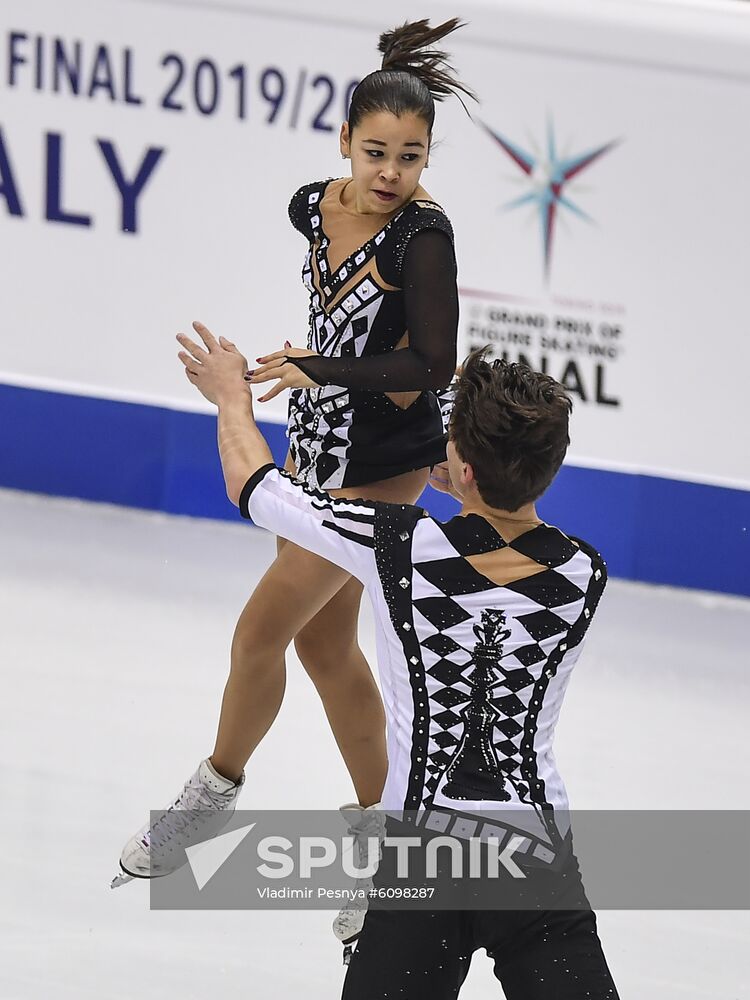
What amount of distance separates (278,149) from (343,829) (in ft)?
7.33

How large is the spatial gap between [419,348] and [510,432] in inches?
15.2

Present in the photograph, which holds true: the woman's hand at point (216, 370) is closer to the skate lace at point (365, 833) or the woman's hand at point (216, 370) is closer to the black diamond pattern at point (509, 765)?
the black diamond pattern at point (509, 765)

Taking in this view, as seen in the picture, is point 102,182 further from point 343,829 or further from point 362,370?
point 362,370

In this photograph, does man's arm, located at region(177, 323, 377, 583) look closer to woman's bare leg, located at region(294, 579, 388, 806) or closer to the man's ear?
the man's ear

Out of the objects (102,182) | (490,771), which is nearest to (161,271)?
(102,182)

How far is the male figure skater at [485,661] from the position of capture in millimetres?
1657

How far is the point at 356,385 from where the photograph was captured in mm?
2055

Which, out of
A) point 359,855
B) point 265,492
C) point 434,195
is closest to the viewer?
point 265,492

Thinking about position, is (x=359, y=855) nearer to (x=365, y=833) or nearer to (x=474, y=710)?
(x=365, y=833)

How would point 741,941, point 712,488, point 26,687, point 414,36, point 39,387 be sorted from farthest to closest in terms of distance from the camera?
1. point 39,387
2. point 712,488
3. point 26,687
4. point 741,941
5. point 414,36

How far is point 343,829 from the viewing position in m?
2.79

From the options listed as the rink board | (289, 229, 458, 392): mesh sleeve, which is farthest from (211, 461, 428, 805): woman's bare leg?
the rink board

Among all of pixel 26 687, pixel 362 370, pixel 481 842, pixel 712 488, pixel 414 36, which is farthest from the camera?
pixel 712 488

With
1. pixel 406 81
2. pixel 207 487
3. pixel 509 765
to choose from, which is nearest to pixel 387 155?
pixel 406 81
